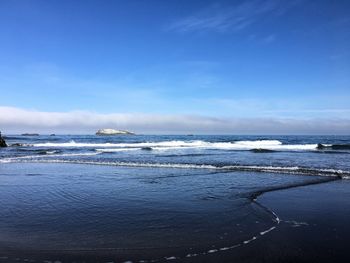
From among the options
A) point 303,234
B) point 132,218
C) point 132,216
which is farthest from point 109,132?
point 303,234

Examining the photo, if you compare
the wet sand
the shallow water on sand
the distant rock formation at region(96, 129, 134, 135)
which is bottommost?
the wet sand

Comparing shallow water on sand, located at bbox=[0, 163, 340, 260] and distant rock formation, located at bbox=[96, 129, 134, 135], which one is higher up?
distant rock formation, located at bbox=[96, 129, 134, 135]

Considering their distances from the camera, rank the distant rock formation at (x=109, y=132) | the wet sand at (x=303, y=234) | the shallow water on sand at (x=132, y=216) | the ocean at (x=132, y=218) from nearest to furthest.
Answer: the wet sand at (x=303, y=234), the ocean at (x=132, y=218), the shallow water on sand at (x=132, y=216), the distant rock formation at (x=109, y=132)

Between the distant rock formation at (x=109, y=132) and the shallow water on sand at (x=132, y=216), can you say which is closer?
the shallow water on sand at (x=132, y=216)

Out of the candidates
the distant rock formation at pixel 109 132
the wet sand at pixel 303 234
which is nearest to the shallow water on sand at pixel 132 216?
the wet sand at pixel 303 234

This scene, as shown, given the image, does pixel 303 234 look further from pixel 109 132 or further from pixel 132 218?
pixel 109 132

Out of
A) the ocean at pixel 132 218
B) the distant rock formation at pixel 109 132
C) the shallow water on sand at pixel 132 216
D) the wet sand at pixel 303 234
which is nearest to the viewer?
the wet sand at pixel 303 234

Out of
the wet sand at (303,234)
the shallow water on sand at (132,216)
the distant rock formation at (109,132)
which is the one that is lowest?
the wet sand at (303,234)

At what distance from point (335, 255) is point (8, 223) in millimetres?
6566

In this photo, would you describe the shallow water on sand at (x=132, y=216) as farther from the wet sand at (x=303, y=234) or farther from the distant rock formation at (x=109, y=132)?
the distant rock formation at (x=109, y=132)

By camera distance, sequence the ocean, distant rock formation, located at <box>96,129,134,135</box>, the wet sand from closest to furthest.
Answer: the wet sand < the ocean < distant rock formation, located at <box>96,129,134,135</box>

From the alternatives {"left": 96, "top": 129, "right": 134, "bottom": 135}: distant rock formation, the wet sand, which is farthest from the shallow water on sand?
{"left": 96, "top": 129, "right": 134, "bottom": 135}: distant rock formation

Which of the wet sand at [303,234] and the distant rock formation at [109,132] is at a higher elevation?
the distant rock formation at [109,132]

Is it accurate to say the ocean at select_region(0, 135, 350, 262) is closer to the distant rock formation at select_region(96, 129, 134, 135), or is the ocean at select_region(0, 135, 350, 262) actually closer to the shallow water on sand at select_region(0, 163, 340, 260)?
the shallow water on sand at select_region(0, 163, 340, 260)
